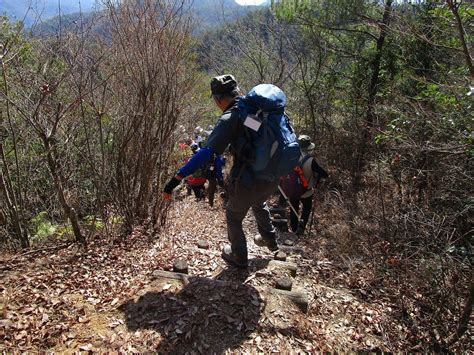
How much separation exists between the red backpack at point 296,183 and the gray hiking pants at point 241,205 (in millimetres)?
2291

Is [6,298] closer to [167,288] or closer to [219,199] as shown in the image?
[167,288]

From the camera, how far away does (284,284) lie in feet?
11.2

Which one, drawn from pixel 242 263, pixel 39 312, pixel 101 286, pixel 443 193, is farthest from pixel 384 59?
pixel 39 312

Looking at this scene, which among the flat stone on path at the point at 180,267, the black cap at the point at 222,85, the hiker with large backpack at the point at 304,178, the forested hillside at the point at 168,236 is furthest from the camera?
the hiker with large backpack at the point at 304,178

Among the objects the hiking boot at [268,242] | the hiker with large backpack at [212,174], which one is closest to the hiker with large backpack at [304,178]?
the hiker with large backpack at [212,174]

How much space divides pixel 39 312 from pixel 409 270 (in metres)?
3.69

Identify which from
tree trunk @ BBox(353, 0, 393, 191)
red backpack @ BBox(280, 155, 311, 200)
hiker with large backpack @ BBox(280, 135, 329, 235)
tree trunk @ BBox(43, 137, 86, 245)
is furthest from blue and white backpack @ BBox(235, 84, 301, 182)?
tree trunk @ BBox(353, 0, 393, 191)

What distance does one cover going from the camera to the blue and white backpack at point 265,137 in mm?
2916

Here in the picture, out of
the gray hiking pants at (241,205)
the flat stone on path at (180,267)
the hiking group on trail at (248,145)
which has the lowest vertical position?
the flat stone on path at (180,267)

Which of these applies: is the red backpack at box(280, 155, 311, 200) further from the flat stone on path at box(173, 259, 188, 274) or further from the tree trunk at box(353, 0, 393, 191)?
the flat stone on path at box(173, 259, 188, 274)

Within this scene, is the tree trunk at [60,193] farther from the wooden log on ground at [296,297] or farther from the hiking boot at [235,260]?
the wooden log on ground at [296,297]

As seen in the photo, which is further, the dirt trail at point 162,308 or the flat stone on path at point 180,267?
the flat stone on path at point 180,267

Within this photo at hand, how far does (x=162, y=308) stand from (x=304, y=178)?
12.4 ft

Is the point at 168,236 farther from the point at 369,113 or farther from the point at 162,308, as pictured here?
the point at 369,113
